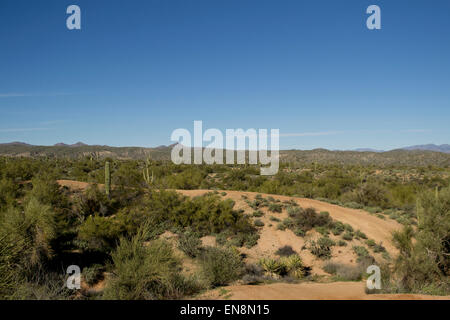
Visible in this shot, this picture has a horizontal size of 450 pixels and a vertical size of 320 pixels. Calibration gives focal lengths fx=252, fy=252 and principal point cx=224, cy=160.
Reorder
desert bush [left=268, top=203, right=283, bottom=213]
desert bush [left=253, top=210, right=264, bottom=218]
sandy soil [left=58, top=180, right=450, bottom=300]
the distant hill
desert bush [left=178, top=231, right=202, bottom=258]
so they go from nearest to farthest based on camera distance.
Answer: sandy soil [left=58, top=180, right=450, bottom=300], desert bush [left=178, top=231, right=202, bottom=258], desert bush [left=253, top=210, right=264, bottom=218], desert bush [left=268, top=203, right=283, bottom=213], the distant hill

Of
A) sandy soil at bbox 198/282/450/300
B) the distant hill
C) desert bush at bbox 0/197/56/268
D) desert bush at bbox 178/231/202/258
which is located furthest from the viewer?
the distant hill

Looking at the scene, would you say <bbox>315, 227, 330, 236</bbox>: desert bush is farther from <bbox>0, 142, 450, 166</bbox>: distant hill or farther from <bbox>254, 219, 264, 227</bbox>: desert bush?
<bbox>0, 142, 450, 166</bbox>: distant hill

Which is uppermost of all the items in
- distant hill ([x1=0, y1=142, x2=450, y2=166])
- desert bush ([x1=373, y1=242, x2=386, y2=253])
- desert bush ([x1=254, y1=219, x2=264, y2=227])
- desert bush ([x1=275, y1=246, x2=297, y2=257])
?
distant hill ([x1=0, y1=142, x2=450, y2=166])

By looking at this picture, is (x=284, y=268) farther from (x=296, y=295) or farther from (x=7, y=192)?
(x=7, y=192)

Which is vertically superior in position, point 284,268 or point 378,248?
point 284,268

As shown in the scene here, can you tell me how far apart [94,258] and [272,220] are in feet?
34.2

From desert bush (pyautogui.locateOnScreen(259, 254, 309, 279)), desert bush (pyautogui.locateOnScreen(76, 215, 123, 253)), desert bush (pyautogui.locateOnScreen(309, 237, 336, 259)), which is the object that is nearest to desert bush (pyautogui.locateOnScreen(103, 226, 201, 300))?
desert bush (pyautogui.locateOnScreen(259, 254, 309, 279))

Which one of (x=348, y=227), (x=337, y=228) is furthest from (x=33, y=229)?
(x=348, y=227)

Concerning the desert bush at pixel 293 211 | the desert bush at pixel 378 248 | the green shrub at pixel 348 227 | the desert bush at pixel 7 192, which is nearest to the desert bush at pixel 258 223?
the desert bush at pixel 293 211

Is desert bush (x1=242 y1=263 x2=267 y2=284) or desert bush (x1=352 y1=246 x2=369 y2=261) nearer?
desert bush (x1=242 y1=263 x2=267 y2=284)

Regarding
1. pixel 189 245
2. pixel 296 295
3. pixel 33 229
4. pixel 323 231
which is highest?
pixel 33 229
